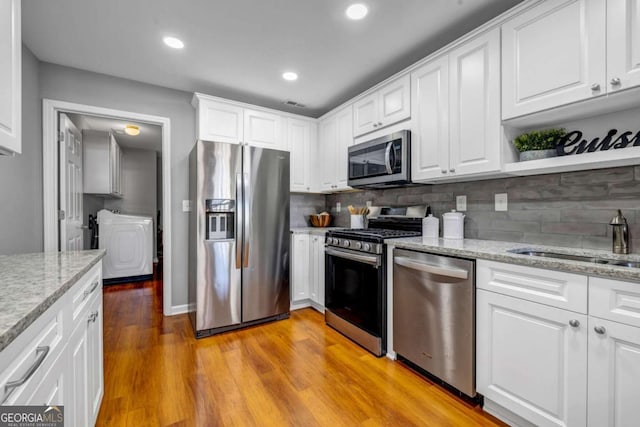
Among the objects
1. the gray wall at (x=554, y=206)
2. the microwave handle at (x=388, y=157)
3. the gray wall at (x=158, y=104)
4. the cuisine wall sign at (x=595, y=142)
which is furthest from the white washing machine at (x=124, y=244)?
the cuisine wall sign at (x=595, y=142)

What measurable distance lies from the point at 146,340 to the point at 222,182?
5.01 feet

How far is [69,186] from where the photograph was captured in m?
2.95

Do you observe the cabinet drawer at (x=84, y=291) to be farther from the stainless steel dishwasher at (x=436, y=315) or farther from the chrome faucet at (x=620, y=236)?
the chrome faucet at (x=620, y=236)

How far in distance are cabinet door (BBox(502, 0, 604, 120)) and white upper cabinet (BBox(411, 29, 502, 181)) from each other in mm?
94

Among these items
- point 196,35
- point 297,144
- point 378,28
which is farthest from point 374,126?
point 196,35

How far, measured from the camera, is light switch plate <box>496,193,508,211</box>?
206 centimetres

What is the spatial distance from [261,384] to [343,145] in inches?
93.5

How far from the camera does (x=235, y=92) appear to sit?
3127 mm

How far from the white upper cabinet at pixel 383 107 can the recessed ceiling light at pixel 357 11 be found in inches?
26.7

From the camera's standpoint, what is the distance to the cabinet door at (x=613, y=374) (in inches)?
44.0

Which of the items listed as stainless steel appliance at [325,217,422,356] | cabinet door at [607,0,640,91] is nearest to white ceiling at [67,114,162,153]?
stainless steel appliance at [325,217,422,356]

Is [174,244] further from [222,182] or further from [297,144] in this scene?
[297,144]

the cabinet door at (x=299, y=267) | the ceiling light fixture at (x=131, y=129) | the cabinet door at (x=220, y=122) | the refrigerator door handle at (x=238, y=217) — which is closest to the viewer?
the refrigerator door handle at (x=238, y=217)

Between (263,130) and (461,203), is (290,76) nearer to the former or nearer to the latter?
(263,130)
